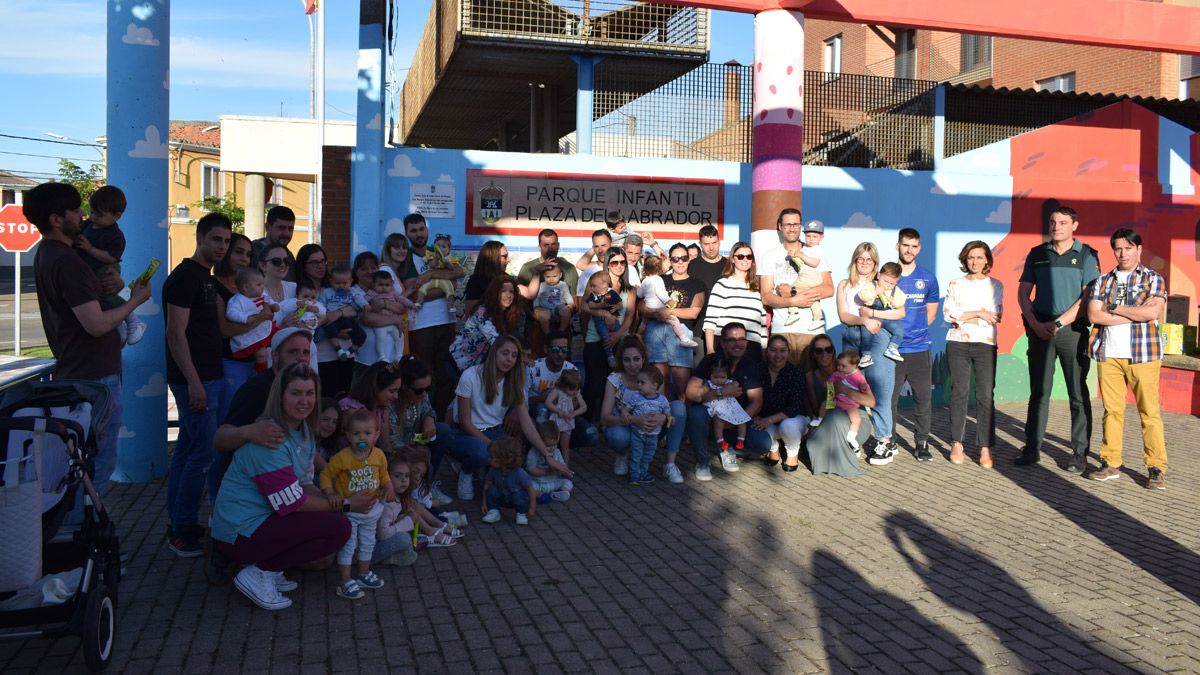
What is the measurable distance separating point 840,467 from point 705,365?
1.36m

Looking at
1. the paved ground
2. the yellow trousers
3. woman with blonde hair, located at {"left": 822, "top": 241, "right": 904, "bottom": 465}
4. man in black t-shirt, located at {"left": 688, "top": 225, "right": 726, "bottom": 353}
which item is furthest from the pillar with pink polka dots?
the paved ground

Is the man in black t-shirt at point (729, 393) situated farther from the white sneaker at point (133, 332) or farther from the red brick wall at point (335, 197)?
the red brick wall at point (335, 197)

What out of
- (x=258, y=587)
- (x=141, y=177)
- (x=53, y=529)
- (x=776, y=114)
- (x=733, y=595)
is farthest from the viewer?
(x=776, y=114)

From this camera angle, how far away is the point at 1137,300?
303 inches

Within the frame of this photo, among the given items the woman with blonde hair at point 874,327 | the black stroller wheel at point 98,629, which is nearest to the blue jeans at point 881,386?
the woman with blonde hair at point 874,327

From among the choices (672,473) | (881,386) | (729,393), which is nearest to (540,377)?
(672,473)

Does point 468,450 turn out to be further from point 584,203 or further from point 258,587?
point 584,203

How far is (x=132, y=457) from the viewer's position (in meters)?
7.26

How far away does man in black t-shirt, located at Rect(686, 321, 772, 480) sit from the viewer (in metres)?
7.77

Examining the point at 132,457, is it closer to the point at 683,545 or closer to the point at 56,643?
the point at 56,643

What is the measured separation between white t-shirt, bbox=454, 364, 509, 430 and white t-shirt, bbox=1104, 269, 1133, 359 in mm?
4706

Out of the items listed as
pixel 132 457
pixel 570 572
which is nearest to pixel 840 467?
pixel 570 572

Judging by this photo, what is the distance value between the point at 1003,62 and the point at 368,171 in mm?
21281

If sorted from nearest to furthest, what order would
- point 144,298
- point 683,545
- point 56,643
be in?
1. point 56,643
2. point 144,298
3. point 683,545
